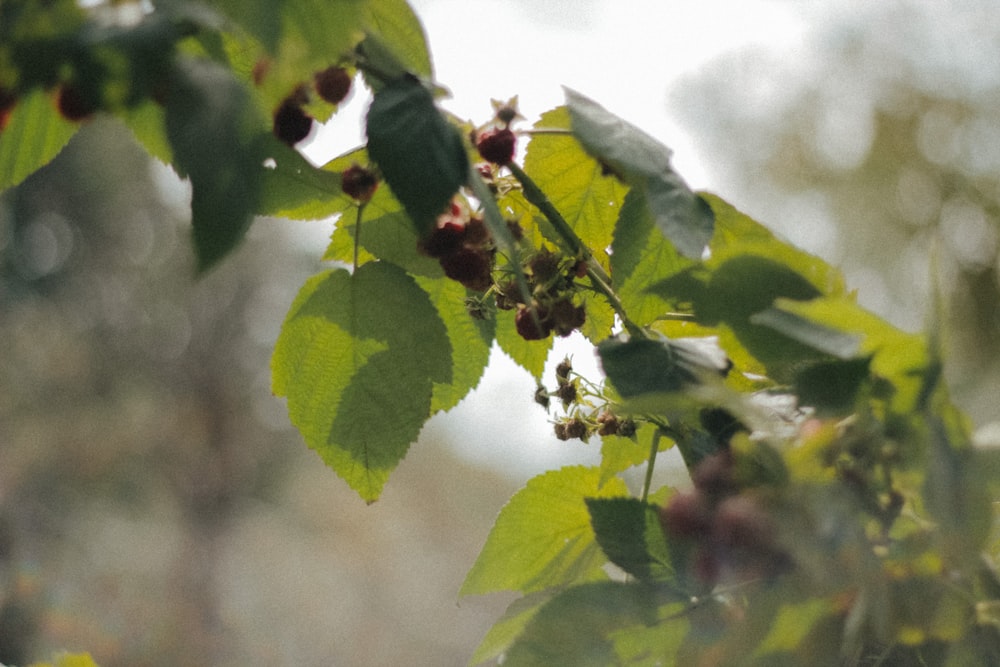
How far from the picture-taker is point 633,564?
275 millimetres

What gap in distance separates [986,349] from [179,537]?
875cm

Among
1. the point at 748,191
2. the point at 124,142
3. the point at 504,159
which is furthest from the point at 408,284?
the point at 124,142

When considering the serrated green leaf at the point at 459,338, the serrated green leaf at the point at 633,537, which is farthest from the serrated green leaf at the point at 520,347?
the serrated green leaf at the point at 633,537

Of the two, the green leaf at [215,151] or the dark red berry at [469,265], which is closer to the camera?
the green leaf at [215,151]

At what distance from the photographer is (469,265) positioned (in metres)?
0.34

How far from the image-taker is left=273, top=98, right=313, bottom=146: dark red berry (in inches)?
11.2

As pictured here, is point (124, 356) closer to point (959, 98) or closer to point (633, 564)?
point (959, 98)

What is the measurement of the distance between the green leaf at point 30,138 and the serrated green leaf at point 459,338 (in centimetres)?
15

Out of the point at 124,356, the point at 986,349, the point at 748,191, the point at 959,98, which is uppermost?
the point at 959,98

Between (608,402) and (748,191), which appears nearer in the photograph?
(608,402)

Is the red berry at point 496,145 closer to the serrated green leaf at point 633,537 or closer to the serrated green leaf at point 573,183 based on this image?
the serrated green leaf at point 573,183

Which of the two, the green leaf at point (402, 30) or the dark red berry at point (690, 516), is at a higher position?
the green leaf at point (402, 30)

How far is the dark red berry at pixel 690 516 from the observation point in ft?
0.75

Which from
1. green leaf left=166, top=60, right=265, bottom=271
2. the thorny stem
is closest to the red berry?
the thorny stem
